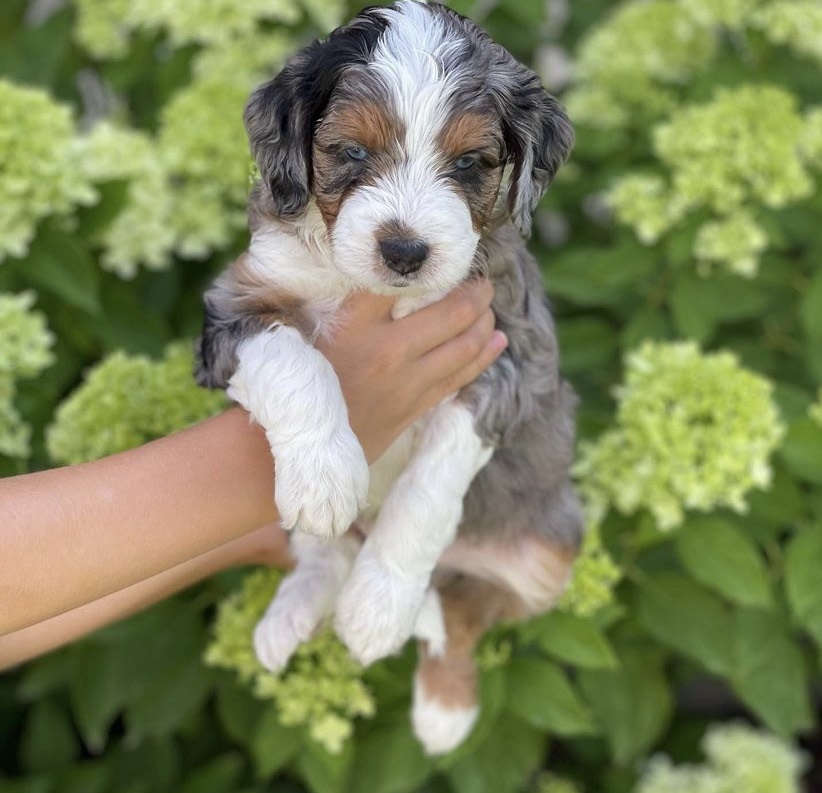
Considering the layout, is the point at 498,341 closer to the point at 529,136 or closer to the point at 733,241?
the point at 529,136

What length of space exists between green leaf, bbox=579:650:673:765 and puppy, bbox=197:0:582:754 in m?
0.73

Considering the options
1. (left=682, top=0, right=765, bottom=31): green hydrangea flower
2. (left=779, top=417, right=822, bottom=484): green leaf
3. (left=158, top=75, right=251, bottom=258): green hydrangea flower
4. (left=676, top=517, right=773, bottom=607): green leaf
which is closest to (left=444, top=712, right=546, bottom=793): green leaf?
(left=676, top=517, right=773, bottom=607): green leaf

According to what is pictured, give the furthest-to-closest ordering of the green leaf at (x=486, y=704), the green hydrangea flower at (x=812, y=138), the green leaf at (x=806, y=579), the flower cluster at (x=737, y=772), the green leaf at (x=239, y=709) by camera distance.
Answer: the flower cluster at (x=737, y=772), the green hydrangea flower at (x=812, y=138), the green leaf at (x=239, y=709), the green leaf at (x=806, y=579), the green leaf at (x=486, y=704)

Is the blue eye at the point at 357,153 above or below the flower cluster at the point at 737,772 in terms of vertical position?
above

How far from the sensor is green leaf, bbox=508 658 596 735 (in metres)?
3.18

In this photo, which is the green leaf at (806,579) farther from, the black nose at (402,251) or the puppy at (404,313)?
the black nose at (402,251)

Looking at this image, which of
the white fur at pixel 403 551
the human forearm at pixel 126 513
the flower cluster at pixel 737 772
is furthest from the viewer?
the flower cluster at pixel 737 772

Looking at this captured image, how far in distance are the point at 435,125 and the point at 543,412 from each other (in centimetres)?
94

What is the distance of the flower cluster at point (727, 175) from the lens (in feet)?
11.8

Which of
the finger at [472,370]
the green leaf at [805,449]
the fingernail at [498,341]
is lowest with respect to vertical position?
the green leaf at [805,449]

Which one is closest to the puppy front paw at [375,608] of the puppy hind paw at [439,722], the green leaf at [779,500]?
the puppy hind paw at [439,722]

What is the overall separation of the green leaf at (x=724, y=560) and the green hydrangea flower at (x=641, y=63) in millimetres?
1784

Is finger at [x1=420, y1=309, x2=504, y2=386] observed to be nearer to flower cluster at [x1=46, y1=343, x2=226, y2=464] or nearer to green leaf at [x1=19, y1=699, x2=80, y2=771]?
flower cluster at [x1=46, y1=343, x2=226, y2=464]

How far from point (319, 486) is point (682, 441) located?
1.24 m
